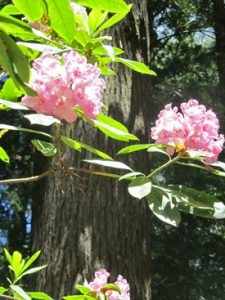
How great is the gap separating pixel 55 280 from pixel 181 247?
18.2ft

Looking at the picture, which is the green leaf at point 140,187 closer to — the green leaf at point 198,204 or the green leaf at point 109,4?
the green leaf at point 198,204

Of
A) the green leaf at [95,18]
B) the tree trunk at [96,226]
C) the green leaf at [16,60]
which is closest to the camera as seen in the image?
the green leaf at [16,60]

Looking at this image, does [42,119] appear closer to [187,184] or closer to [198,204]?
[198,204]

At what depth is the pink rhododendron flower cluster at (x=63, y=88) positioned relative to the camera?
737 mm

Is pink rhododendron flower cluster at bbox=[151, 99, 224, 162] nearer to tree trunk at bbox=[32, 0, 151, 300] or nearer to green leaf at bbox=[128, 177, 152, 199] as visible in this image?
green leaf at bbox=[128, 177, 152, 199]

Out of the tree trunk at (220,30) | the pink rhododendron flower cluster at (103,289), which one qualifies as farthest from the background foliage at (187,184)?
the pink rhododendron flower cluster at (103,289)

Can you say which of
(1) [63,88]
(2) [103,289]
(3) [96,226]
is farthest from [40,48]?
(3) [96,226]

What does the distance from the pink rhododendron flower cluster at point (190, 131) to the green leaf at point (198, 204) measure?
0.08 metres

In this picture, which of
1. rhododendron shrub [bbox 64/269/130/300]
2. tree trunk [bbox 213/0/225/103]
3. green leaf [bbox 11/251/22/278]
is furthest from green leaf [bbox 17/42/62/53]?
tree trunk [bbox 213/0/225/103]

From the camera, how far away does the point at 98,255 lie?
4.93ft

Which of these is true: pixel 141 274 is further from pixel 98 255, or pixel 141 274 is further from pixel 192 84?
pixel 192 84

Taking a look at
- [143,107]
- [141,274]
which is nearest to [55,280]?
[141,274]

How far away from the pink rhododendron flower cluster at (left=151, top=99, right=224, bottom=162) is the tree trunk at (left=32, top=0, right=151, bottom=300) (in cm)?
51

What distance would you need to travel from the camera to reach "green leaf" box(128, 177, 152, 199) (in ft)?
2.70
